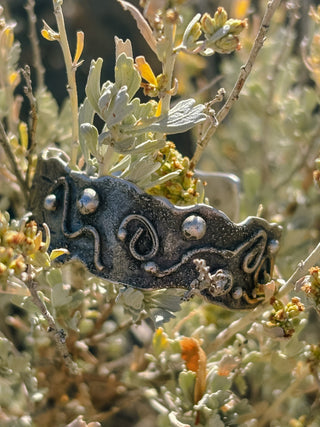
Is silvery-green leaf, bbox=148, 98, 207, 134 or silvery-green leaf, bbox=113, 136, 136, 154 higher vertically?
silvery-green leaf, bbox=148, 98, 207, 134

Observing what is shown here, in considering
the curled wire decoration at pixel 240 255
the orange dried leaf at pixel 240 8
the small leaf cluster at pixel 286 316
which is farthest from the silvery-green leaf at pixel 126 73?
the orange dried leaf at pixel 240 8

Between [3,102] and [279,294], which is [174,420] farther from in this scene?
[3,102]

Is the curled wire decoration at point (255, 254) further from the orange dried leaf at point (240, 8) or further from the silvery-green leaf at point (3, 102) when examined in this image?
the orange dried leaf at point (240, 8)

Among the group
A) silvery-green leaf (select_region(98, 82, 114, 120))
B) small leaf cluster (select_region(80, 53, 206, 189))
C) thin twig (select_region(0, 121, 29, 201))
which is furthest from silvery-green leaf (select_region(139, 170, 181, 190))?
thin twig (select_region(0, 121, 29, 201))

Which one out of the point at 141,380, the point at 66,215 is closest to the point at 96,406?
the point at 141,380

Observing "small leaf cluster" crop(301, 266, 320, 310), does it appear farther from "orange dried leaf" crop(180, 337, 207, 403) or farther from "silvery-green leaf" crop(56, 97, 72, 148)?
"silvery-green leaf" crop(56, 97, 72, 148)

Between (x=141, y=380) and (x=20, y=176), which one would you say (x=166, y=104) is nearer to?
(x=20, y=176)
